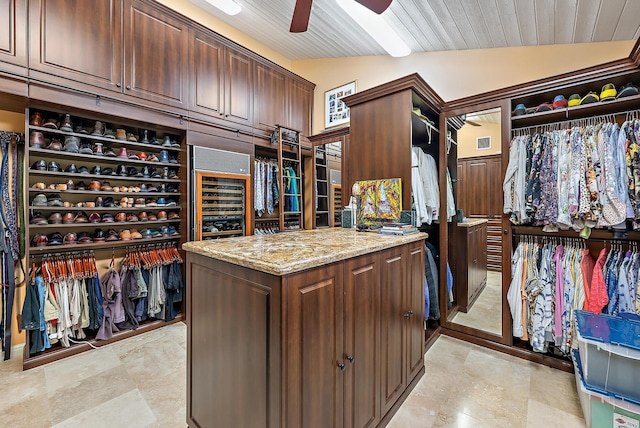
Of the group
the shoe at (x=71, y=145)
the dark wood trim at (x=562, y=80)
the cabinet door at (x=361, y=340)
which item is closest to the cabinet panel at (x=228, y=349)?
the cabinet door at (x=361, y=340)

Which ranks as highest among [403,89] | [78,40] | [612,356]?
[78,40]

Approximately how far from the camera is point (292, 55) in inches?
175

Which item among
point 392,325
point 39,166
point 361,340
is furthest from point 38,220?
point 392,325

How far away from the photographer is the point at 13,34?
205cm

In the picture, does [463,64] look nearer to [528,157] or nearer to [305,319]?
[528,157]

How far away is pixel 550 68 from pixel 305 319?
3.41 m

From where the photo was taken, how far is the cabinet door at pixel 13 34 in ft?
6.58

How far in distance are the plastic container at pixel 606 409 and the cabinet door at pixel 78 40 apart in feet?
13.9

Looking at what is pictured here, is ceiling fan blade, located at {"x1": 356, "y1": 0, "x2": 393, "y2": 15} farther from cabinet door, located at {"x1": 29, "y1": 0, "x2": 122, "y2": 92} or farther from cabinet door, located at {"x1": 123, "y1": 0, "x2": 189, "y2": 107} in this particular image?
cabinet door, located at {"x1": 29, "y1": 0, "x2": 122, "y2": 92}

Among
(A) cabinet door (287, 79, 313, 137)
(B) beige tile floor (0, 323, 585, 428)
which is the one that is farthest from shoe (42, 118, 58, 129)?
(A) cabinet door (287, 79, 313, 137)

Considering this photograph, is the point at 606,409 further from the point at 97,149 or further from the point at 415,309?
the point at 97,149

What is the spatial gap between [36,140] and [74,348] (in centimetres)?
187

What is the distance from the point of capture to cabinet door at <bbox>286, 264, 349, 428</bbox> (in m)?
0.97

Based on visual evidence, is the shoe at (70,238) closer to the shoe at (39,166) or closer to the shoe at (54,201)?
the shoe at (54,201)
